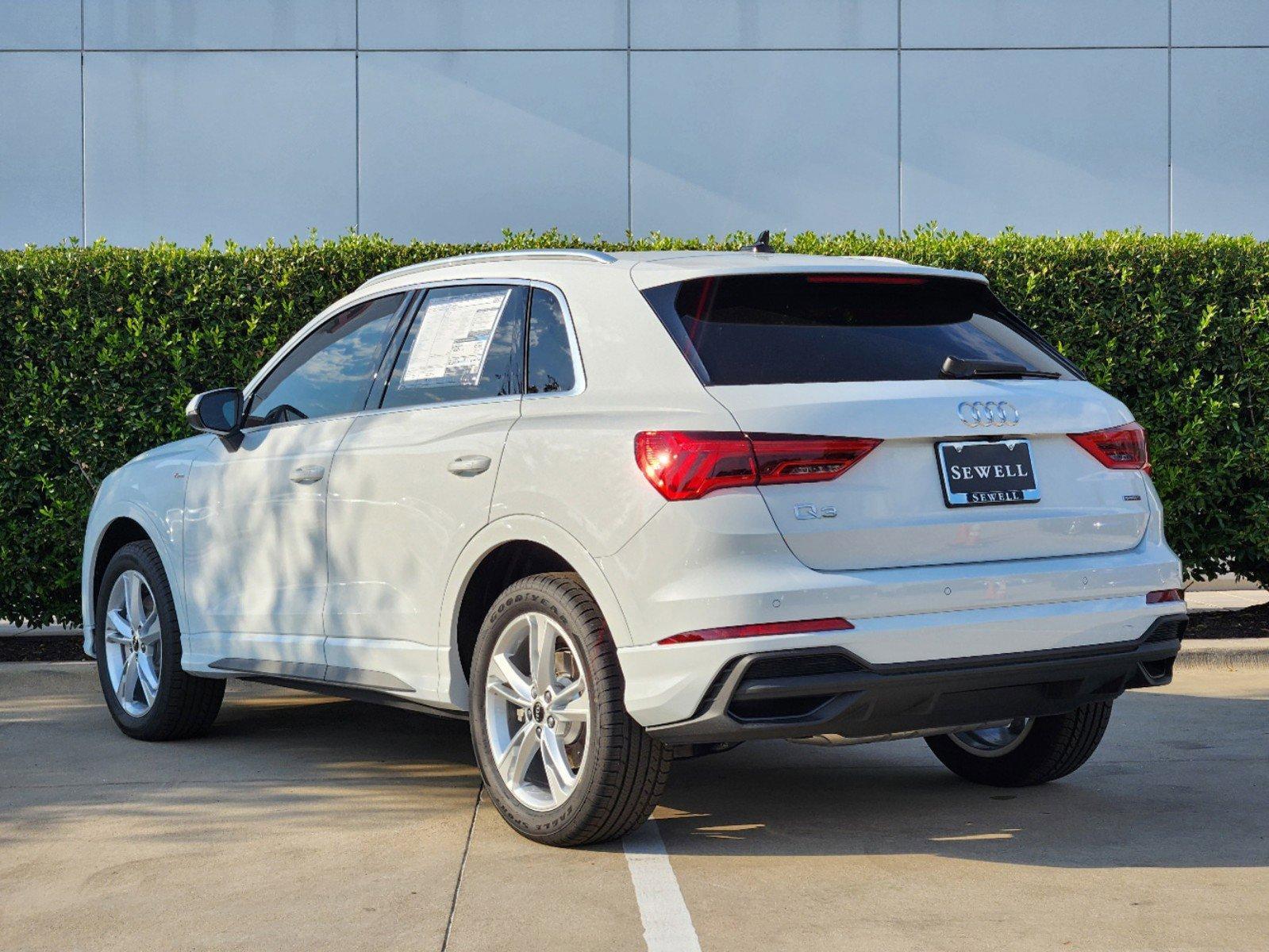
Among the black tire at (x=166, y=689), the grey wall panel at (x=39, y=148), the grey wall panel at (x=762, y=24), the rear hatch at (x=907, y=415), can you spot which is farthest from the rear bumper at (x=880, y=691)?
the grey wall panel at (x=39, y=148)

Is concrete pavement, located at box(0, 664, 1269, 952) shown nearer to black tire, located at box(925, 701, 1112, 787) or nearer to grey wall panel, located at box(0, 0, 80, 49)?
black tire, located at box(925, 701, 1112, 787)

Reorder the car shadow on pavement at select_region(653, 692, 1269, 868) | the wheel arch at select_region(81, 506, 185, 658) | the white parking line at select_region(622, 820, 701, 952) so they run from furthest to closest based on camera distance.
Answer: the wheel arch at select_region(81, 506, 185, 658), the car shadow on pavement at select_region(653, 692, 1269, 868), the white parking line at select_region(622, 820, 701, 952)

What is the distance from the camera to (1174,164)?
14000 mm

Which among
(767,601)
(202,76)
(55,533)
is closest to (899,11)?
(202,76)

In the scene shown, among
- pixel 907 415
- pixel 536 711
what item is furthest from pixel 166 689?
pixel 907 415

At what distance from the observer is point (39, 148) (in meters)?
13.7

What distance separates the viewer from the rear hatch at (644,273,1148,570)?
4.33 m

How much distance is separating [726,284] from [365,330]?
181 cm

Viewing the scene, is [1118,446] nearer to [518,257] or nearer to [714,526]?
[714,526]

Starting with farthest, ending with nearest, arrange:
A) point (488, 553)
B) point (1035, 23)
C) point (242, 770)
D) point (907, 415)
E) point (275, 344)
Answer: point (1035, 23)
point (275, 344)
point (242, 770)
point (488, 553)
point (907, 415)

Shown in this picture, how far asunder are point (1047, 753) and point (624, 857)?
1704 millimetres

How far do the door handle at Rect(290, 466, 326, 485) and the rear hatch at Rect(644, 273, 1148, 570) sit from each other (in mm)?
1671

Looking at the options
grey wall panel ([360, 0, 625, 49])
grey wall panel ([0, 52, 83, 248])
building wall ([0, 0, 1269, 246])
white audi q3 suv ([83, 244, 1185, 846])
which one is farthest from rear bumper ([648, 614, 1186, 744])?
grey wall panel ([0, 52, 83, 248])

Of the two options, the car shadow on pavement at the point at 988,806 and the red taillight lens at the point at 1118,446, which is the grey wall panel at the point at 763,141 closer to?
the car shadow on pavement at the point at 988,806
